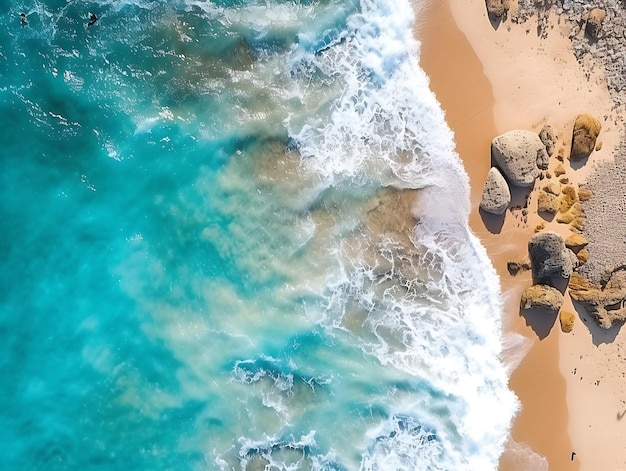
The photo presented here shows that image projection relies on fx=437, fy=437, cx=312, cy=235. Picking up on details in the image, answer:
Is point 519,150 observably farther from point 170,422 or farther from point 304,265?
point 170,422

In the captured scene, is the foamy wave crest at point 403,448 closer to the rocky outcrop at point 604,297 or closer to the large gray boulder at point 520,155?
the rocky outcrop at point 604,297

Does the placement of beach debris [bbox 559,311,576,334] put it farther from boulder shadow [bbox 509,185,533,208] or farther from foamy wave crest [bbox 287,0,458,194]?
foamy wave crest [bbox 287,0,458,194]

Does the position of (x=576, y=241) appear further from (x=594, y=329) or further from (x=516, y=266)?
(x=594, y=329)

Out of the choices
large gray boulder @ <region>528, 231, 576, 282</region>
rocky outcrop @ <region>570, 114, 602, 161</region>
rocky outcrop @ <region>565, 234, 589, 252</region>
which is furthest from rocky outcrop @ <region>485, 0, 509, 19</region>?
rocky outcrop @ <region>565, 234, 589, 252</region>

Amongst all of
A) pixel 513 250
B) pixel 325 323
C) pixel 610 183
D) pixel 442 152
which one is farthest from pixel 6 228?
pixel 610 183

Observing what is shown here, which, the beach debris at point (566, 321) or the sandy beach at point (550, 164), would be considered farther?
the beach debris at point (566, 321)

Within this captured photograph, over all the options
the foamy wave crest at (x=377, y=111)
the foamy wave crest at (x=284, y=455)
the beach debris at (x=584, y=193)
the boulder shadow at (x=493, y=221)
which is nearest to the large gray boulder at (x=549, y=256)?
the boulder shadow at (x=493, y=221)

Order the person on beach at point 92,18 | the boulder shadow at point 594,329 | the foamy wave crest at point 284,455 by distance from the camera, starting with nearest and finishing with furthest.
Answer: the boulder shadow at point 594,329
the foamy wave crest at point 284,455
the person on beach at point 92,18
